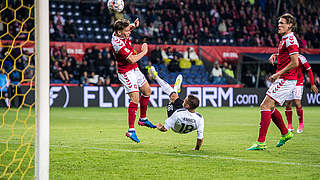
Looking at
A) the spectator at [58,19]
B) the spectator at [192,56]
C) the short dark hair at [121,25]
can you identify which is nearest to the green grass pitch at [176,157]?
the short dark hair at [121,25]

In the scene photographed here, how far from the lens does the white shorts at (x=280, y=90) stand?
25.7 ft

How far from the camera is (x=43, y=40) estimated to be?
454cm

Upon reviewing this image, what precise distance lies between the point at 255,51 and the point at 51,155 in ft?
66.6

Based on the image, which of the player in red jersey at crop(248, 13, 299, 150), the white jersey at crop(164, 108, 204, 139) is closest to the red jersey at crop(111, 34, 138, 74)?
the white jersey at crop(164, 108, 204, 139)

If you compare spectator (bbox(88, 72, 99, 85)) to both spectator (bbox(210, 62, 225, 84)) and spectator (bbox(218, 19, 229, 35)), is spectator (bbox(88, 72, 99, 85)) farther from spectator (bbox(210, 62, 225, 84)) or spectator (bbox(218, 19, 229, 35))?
spectator (bbox(218, 19, 229, 35))

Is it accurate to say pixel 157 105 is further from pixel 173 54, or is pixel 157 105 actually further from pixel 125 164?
pixel 125 164

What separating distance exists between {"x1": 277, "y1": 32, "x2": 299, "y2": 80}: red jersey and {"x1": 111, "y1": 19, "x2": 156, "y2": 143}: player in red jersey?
2152 millimetres

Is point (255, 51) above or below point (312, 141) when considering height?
above

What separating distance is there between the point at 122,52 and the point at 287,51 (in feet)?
8.68

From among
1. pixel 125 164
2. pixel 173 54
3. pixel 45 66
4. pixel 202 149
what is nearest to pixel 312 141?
pixel 202 149

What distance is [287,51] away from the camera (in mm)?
7973

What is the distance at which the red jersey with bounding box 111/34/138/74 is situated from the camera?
8.35 m

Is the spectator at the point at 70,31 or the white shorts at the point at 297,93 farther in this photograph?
the spectator at the point at 70,31

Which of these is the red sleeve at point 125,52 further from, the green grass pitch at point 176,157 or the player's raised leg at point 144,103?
the green grass pitch at point 176,157
